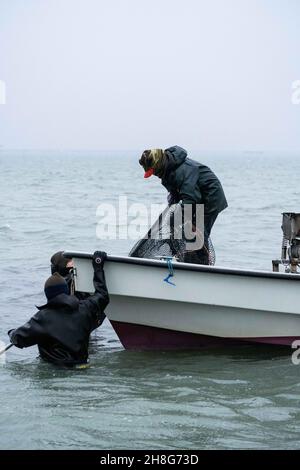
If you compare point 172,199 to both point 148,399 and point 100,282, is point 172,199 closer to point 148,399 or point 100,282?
point 100,282

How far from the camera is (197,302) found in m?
7.72

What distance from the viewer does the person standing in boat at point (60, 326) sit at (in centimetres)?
733

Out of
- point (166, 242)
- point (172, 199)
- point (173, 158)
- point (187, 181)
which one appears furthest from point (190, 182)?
point (166, 242)

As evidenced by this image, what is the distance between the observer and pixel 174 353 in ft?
26.6

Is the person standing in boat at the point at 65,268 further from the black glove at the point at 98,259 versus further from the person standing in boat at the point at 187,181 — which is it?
the person standing in boat at the point at 187,181

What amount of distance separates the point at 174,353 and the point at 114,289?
0.87m

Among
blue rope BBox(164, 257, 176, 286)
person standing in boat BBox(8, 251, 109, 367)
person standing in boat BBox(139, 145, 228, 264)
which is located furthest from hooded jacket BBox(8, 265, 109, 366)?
person standing in boat BBox(139, 145, 228, 264)

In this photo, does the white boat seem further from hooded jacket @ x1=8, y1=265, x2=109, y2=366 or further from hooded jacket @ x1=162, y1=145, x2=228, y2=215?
hooded jacket @ x1=162, y1=145, x2=228, y2=215

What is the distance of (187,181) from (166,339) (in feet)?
4.91

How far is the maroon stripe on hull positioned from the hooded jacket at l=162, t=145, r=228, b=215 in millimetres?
1161

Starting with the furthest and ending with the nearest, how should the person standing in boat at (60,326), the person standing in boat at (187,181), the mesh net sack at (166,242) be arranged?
1. the mesh net sack at (166,242)
2. the person standing in boat at (187,181)
3. the person standing in boat at (60,326)

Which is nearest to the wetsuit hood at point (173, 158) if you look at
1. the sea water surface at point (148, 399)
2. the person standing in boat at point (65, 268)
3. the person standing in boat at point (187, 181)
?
the person standing in boat at point (187, 181)

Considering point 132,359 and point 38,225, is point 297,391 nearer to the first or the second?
point 132,359

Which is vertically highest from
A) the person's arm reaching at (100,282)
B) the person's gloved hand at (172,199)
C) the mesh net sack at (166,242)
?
the person's gloved hand at (172,199)
